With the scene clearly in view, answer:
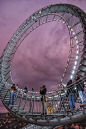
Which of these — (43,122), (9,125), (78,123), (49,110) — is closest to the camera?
(78,123)

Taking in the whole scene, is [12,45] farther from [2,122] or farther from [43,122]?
[43,122]

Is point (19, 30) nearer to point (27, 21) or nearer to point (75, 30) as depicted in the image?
point (27, 21)

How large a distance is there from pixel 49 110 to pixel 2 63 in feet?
26.9

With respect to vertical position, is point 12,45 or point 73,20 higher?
point 73,20

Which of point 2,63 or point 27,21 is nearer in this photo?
point 2,63

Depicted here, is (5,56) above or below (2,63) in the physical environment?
above

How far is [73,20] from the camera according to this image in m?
11.1

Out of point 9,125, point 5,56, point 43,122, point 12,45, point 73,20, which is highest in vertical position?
point 73,20

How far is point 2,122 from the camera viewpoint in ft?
34.9

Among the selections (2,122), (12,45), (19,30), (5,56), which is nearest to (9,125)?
(2,122)

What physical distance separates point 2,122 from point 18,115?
732 centimetres

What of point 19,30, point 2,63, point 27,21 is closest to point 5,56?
point 2,63

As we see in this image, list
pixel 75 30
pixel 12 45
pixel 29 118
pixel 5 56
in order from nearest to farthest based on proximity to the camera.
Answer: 1. pixel 29 118
2. pixel 75 30
3. pixel 5 56
4. pixel 12 45

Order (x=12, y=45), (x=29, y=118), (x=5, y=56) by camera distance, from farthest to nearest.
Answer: (x=12, y=45) < (x=5, y=56) < (x=29, y=118)
